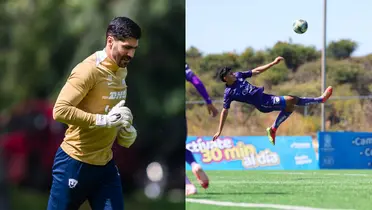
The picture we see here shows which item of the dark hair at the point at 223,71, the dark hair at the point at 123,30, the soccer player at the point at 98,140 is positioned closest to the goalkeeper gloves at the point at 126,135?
the soccer player at the point at 98,140

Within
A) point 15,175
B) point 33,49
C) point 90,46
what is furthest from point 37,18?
point 15,175

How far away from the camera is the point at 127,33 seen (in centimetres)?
355

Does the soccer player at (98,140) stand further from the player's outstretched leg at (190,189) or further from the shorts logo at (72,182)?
the player's outstretched leg at (190,189)

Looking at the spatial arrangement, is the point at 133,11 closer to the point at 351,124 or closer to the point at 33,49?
the point at 33,49

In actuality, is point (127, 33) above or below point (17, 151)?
above

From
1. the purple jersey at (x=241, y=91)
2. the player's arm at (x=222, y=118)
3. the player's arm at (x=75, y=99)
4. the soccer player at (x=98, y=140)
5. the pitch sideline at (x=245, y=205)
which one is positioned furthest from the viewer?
the player's arm at (x=222, y=118)

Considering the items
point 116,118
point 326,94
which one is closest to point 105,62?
point 116,118

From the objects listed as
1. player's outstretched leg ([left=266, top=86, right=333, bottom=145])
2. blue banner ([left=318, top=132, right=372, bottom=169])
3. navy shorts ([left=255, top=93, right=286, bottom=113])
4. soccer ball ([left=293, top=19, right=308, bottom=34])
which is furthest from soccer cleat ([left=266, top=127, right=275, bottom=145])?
soccer ball ([left=293, top=19, right=308, bottom=34])

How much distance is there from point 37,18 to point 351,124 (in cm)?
232

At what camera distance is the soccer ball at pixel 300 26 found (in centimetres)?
490

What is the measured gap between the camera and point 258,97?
5016 millimetres

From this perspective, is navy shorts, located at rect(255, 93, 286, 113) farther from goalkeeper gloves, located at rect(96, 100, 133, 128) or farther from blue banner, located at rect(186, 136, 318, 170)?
goalkeeper gloves, located at rect(96, 100, 133, 128)

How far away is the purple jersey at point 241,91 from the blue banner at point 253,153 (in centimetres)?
41

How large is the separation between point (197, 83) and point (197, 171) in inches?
20.6
